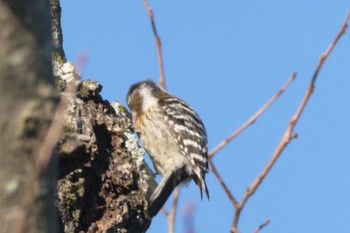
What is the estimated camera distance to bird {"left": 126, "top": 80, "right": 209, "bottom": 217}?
18.2 feet

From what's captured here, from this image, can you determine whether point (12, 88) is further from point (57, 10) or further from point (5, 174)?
point (57, 10)

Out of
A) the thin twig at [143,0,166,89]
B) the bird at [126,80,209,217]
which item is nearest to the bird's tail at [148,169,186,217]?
the bird at [126,80,209,217]

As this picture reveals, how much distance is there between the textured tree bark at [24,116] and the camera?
4.73 ft

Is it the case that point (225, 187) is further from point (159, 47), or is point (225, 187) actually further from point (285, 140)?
point (159, 47)

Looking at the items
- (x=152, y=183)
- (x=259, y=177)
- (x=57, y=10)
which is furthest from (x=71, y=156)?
(x=57, y=10)

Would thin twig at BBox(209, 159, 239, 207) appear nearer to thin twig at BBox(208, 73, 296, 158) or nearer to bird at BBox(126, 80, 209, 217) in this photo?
thin twig at BBox(208, 73, 296, 158)

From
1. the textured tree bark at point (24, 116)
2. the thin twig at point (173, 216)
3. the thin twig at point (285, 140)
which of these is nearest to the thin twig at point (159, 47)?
the thin twig at point (173, 216)

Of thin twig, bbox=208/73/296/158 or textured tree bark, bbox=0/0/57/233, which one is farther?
thin twig, bbox=208/73/296/158

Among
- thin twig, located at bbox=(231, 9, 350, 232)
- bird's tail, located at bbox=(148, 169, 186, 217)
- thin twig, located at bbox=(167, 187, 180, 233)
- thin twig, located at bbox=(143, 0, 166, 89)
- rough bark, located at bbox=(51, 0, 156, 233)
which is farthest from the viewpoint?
bird's tail, located at bbox=(148, 169, 186, 217)

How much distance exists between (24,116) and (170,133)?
4.48m

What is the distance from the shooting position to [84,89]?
4.18 meters

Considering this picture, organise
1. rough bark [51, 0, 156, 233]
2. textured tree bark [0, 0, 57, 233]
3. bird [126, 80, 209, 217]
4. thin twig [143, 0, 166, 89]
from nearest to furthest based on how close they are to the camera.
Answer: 1. textured tree bark [0, 0, 57, 233]
2. thin twig [143, 0, 166, 89]
3. rough bark [51, 0, 156, 233]
4. bird [126, 80, 209, 217]

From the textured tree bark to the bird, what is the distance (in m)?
3.78

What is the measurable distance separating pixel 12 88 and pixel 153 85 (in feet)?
15.6
